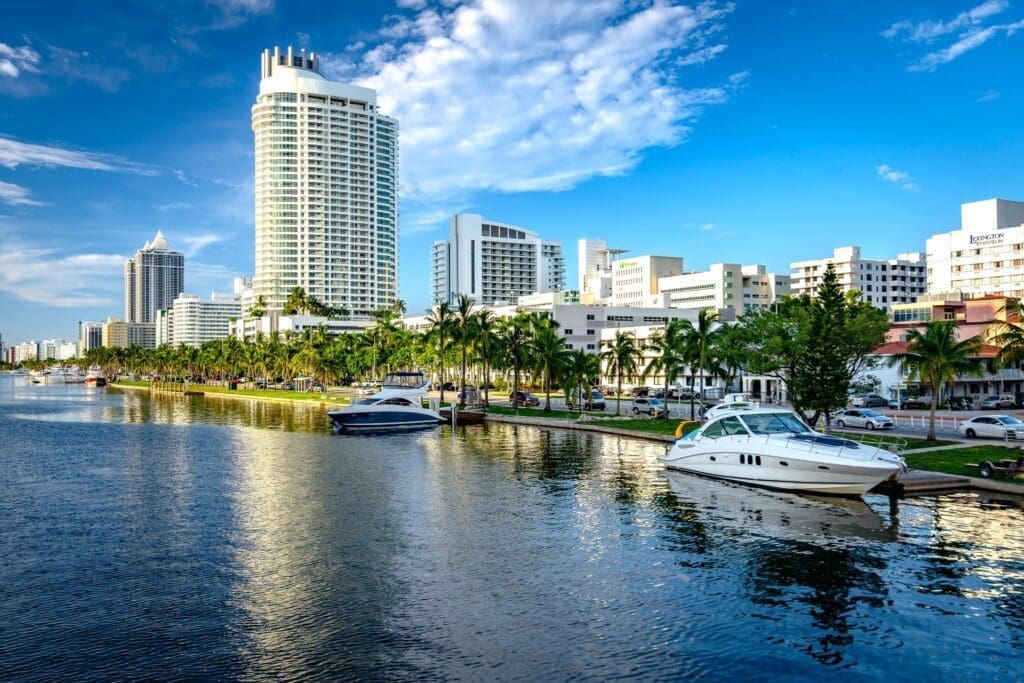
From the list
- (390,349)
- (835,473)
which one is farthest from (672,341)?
(390,349)

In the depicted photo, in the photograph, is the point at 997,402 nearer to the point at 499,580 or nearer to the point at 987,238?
the point at 499,580

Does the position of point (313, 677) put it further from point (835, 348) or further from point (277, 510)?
point (835, 348)

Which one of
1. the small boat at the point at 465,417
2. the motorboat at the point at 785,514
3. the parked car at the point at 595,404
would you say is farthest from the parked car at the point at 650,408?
the motorboat at the point at 785,514

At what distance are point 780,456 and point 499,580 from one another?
2084 centimetres

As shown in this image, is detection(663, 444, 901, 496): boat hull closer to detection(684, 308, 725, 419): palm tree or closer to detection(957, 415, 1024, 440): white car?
detection(957, 415, 1024, 440): white car

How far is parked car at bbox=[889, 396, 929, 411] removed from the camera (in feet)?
302

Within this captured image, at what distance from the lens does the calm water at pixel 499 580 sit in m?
19.9

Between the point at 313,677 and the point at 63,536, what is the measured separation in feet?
66.2

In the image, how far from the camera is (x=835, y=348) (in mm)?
56250

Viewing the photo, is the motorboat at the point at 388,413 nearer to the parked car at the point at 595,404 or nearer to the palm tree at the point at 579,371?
the palm tree at the point at 579,371

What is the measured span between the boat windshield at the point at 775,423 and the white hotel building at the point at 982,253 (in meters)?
148

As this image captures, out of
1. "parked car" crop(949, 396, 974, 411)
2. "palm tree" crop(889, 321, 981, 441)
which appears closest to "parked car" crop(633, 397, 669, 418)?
"palm tree" crop(889, 321, 981, 441)

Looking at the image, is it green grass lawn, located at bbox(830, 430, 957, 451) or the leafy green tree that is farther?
the leafy green tree

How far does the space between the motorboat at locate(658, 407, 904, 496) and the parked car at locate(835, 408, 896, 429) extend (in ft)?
81.6
